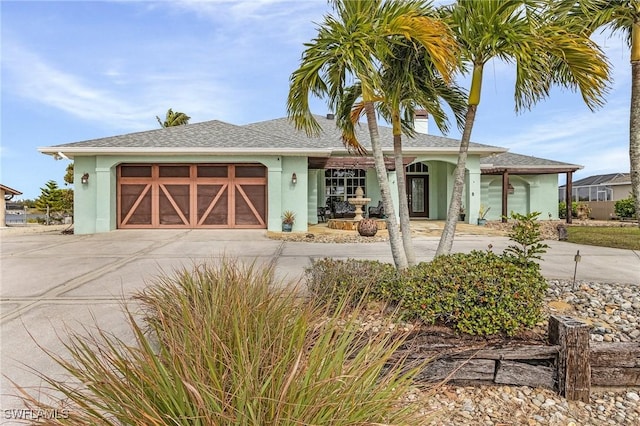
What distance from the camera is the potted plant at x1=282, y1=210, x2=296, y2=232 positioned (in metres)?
13.3

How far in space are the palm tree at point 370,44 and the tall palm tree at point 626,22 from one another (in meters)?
1.58

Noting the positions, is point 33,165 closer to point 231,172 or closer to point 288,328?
point 231,172

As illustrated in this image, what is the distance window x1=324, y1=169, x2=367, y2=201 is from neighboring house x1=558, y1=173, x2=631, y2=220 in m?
15.8

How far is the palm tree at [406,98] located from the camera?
4.84 meters

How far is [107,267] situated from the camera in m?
6.99

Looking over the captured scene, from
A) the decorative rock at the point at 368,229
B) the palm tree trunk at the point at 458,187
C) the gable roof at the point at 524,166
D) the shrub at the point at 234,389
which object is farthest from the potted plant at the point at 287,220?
the shrub at the point at 234,389

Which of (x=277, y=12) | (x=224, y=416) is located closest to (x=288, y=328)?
(x=224, y=416)

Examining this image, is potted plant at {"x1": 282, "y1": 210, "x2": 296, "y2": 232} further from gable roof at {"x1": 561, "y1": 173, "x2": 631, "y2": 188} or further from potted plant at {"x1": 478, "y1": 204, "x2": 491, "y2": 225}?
gable roof at {"x1": 561, "y1": 173, "x2": 631, "y2": 188}

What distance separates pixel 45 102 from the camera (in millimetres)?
13414

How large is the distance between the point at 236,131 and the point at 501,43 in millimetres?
12991

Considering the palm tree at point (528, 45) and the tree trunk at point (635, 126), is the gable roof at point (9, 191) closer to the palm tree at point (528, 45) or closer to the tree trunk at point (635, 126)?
the palm tree at point (528, 45)

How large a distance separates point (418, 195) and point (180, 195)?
11753 millimetres

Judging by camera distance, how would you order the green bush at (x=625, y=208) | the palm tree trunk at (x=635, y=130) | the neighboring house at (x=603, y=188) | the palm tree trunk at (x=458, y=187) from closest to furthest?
Result: the palm tree trunk at (x=635, y=130) < the palm tree trunk at (x=458, y=187) < the green bush at (x=625, y=208) < the neighboring house at (x=603, y=188)

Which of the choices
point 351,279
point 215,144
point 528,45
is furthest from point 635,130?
point 215,144
